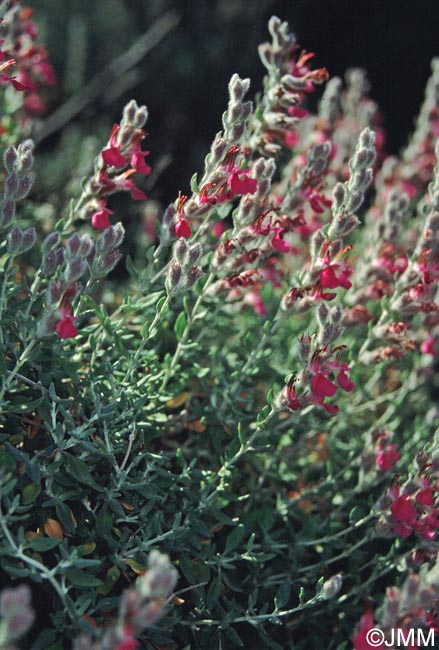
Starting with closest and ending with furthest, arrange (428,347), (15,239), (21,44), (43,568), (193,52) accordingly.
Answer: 1. (43,568)
2. (15,239)
3. (428,347)
4. (21,44)
5. (193,52)

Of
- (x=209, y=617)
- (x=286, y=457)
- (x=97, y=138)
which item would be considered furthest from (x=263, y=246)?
(x=97, y=138)

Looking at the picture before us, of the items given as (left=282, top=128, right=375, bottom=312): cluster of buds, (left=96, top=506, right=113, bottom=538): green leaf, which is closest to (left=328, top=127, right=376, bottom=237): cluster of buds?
(left=282, top=128, right=375, bottom=312): cluster of buds

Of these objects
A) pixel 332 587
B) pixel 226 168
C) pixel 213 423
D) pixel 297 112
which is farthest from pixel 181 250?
pixel 332 587

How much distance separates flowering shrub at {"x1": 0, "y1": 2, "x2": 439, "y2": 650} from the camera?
173 cm

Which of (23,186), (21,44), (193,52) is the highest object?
(21,44)

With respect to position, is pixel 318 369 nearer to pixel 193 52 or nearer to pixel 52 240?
pixel 52 240

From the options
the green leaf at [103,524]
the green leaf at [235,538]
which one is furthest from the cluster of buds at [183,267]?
the green leaf at [235,538]

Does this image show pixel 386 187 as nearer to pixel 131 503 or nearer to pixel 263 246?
pixel 263 246

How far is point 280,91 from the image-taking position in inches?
86.2

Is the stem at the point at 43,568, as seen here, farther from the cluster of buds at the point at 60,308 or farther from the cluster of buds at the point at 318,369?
the cluster of buds at the point at 318,369

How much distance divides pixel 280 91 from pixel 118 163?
575mm

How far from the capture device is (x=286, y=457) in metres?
2.37

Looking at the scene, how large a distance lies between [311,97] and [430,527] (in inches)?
162

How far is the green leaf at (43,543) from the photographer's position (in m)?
1.58
